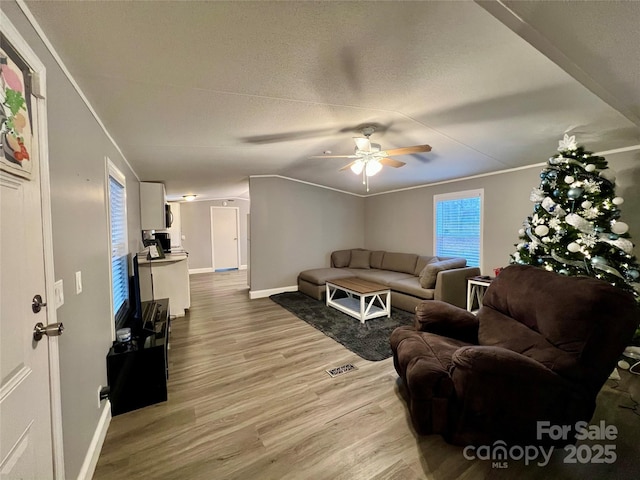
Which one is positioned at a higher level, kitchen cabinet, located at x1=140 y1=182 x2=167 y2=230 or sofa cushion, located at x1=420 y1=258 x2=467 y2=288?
kitchen cabinet, located at x1=140 y1=182 x2=167 y2=230

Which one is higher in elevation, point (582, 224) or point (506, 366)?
point (582, 224)

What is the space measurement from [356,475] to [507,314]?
5.23 feet

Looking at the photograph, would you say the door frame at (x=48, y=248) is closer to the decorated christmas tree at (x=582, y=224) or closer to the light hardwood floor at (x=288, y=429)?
the light hardwood floor at (x=288, y=429)

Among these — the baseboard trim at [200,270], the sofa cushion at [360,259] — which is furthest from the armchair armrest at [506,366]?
the baseboard trim at [200,270]

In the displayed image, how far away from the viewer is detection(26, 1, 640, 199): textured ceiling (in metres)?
1.30

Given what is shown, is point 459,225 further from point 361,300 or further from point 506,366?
point 506,366

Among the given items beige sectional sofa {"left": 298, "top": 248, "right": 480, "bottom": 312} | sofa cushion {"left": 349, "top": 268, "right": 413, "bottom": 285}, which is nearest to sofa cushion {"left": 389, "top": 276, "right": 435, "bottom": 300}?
beige sectional sofa {"left": 298, "top": 248, "right": 480, "bottom": 312}

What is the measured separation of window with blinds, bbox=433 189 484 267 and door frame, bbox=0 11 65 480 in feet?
16.3

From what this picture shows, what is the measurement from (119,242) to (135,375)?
4.54 ft

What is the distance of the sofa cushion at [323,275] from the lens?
16.4 feet

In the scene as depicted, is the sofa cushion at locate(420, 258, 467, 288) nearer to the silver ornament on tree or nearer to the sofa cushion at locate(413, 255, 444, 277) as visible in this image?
the sofa cushion at locate(413, 255, 444, 277)

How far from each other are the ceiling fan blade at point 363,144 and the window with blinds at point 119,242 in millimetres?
2330

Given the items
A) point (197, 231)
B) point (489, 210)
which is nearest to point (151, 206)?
point (197, 231)

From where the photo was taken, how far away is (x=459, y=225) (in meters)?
4.72
